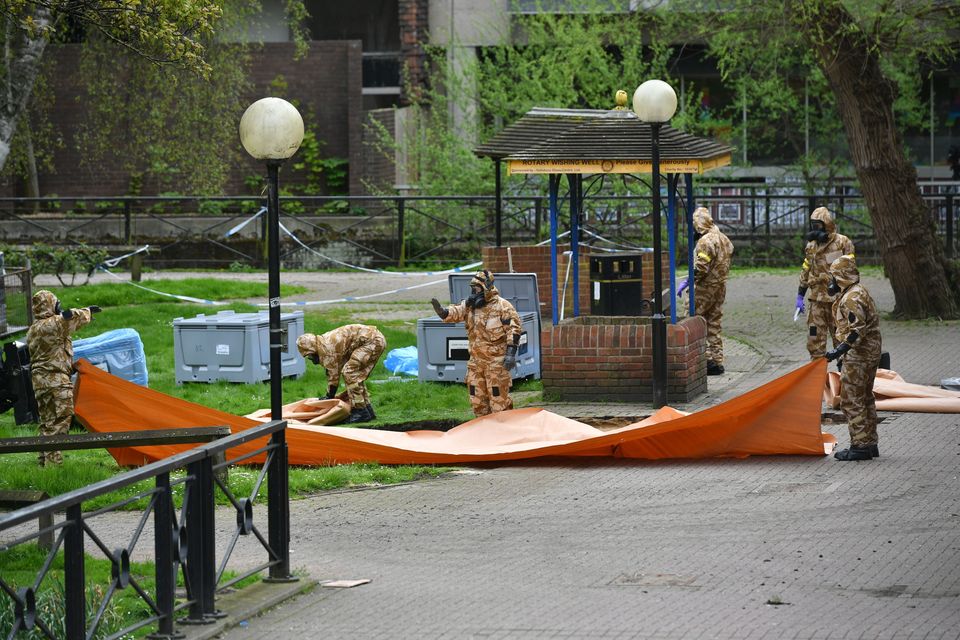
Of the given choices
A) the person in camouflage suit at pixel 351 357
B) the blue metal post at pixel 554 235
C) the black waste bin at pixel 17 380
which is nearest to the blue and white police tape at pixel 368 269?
the blue metal post at pixel 554 235

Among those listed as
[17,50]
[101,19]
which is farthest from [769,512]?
[17,50]

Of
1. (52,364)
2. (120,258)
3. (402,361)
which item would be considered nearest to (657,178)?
(402,361)

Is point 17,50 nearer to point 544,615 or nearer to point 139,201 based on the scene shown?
point 544,615

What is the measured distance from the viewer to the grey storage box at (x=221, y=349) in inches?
656

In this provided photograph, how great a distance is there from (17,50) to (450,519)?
9044 millimetres

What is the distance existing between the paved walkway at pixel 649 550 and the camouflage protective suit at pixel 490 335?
191 centimetres

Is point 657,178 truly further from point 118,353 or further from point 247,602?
point 247,602

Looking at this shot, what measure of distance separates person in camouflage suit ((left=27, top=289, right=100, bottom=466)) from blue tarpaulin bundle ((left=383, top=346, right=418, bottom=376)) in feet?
18.1

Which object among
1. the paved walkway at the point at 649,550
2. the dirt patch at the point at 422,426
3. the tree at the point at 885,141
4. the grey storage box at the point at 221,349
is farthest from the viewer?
the tree at the point at 885,141

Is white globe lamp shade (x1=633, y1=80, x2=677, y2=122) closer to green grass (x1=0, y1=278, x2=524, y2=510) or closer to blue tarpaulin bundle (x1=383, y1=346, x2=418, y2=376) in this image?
green grass (x1=0, y1=278, x2=524, y2=510)

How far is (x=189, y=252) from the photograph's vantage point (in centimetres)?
2983

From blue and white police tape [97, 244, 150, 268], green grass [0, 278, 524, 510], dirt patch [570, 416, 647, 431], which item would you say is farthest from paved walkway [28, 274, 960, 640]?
blue and white police tape [97, 244, 150, 268]

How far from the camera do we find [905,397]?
564 inches

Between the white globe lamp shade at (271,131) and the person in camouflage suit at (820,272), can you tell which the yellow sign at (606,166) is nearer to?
the person in camouflage suit at (820,272)
